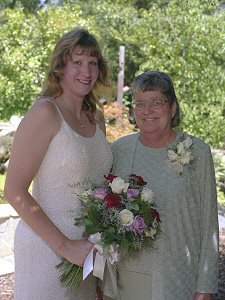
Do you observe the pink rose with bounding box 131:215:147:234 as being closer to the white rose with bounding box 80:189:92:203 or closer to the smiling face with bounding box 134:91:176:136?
the white rose with bounding box 80:189:92:203

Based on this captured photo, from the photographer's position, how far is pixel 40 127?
2.32 meters

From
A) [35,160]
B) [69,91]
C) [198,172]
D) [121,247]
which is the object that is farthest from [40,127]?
[198,172]

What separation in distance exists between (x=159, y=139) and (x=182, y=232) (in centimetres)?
53

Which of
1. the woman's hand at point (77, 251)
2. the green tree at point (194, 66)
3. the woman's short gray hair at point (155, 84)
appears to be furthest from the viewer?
the green tree at point (194, 66)

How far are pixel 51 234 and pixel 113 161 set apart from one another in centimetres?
65

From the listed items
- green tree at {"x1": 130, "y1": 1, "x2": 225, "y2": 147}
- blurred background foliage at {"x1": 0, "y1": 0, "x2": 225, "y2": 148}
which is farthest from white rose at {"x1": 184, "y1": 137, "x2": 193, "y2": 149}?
green tree at {"x1": 130, "y1": 1, "x2": 225, "y2": 147}

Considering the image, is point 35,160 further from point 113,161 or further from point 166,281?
point 166,281

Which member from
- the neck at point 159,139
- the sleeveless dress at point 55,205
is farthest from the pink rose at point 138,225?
the neck at point 159,139

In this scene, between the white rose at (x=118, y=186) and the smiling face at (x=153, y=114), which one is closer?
the white rose at (x=118, y=186)

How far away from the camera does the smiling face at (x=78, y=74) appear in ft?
8.32

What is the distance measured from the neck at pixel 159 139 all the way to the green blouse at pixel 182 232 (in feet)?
0.17

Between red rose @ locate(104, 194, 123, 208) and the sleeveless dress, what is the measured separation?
0.22 metres

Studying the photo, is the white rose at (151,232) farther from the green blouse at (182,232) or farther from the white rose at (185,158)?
the white rose at (185,158)

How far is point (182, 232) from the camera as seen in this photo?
2.53 m
